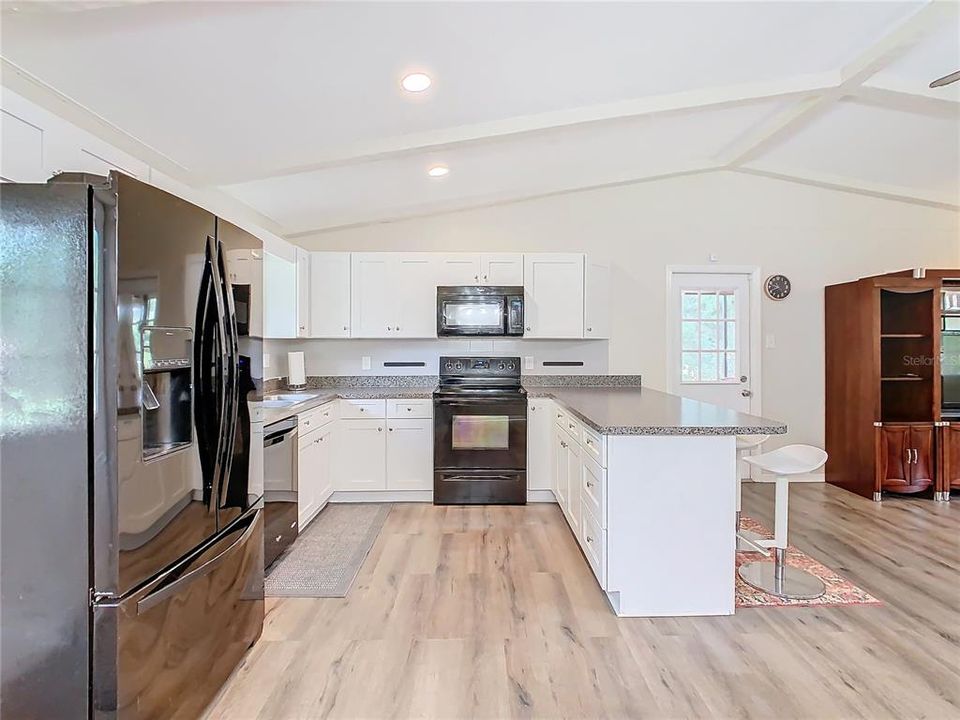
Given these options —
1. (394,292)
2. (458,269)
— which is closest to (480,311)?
(458,269)

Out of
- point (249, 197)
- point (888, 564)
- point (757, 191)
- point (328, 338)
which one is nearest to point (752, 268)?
point (757, 191)

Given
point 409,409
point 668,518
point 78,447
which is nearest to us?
point 78,447

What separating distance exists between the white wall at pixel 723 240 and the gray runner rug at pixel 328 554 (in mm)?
2328

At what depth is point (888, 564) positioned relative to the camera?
307 centimetres

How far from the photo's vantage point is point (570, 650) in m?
2.21

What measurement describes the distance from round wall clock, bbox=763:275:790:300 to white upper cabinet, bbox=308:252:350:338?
3775mm

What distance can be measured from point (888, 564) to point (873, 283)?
7.80ft

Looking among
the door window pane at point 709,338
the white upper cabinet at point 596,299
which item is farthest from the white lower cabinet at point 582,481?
the door window pane at point 709,338

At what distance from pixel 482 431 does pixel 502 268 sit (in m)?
1.37

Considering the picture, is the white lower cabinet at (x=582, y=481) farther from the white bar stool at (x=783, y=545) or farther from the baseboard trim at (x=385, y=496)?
the baseboard trim at (x=385, y=496)

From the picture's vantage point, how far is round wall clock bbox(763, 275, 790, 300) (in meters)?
4.93

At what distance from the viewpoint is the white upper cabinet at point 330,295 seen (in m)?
4.52

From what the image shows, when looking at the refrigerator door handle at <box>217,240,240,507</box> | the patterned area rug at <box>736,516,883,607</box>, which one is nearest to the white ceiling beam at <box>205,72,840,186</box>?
the refrigerator door handle at <box>217,240,240,507</box>

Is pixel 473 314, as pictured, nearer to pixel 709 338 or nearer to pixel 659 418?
pixel 659 418
